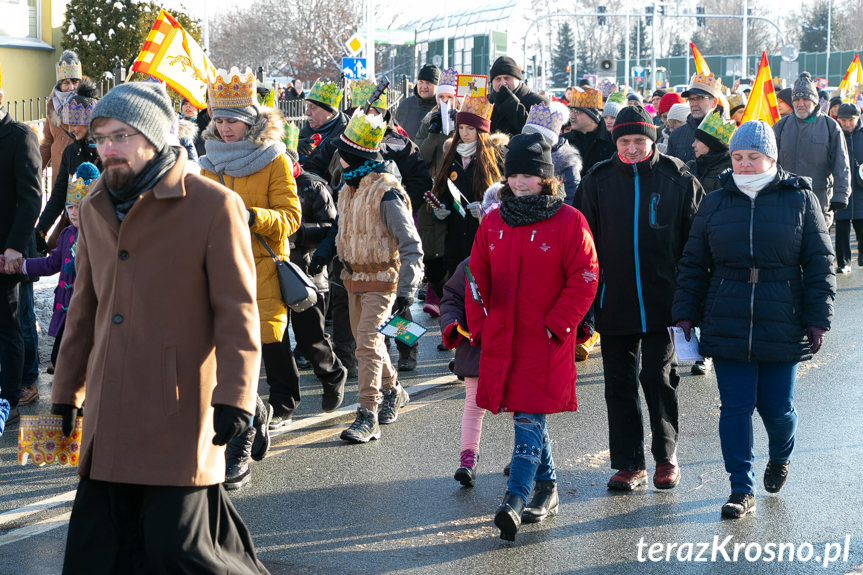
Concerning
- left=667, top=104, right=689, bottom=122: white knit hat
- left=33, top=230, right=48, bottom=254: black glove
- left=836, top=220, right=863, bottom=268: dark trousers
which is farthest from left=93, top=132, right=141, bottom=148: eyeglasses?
left=836, top=220, right=863, bottom=268: dark trousers

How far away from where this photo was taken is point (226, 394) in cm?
372

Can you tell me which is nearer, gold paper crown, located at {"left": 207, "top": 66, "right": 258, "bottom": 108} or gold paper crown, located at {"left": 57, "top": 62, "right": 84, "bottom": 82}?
gold paper crown, located at {"left": 207, "top": 66, "right": 258, "bottom": 108}

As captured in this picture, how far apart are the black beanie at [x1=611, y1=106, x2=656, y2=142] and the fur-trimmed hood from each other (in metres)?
1.86

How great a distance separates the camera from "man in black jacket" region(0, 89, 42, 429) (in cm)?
742

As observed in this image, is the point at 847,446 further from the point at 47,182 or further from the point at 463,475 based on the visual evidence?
the point at 47,182

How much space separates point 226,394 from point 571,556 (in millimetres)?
2062

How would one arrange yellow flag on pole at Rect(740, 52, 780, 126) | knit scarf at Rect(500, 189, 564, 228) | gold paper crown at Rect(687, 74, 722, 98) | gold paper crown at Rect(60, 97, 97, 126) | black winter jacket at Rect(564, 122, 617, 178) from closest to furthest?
knit scarf at Rect(500, 189, 564, 228) < gold paper crown at Rect(60, 97, 97, 126) < yellow flag on pole at Rect(740, 52, 780, 126) < gold paper crown at Rect(687, 74, 722, 98) < black winter jacket at Rect(564, 122, 617, 178)

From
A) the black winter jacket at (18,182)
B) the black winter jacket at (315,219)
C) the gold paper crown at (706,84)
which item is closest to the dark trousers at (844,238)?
the gold paper crown at (706,84)

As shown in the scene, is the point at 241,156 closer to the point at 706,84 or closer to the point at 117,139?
the point at 117,139

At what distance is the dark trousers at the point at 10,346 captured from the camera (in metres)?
7.48

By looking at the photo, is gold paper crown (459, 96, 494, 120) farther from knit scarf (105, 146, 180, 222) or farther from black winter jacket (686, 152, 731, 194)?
knit scarf (105, 146, 180, 222)

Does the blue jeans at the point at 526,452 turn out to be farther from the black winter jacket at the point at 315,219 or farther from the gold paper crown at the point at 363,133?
the black winter jacket at the point at 315,219

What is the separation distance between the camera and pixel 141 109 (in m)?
3.81

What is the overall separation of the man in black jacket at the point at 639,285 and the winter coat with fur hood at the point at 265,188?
1705mm
